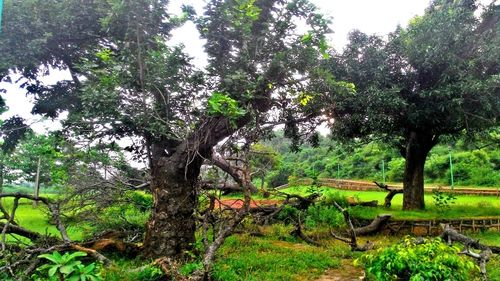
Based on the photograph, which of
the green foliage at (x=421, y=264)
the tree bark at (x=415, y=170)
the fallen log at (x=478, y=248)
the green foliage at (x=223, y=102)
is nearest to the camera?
the green foliage at (x=421, y=264)

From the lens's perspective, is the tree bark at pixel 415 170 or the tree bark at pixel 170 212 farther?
the tree bark at pixel 415 170

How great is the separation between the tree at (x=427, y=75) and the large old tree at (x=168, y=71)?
7.86 feet

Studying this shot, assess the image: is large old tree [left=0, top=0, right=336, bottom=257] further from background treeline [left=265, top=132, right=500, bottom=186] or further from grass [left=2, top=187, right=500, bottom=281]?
background treeline [left=265, top=132, right=500, bottom=186]

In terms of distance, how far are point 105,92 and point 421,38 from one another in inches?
358

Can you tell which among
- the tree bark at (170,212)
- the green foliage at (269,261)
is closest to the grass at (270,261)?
the green foliage at (269,261)

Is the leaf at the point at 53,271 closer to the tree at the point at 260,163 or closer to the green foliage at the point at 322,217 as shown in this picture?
the tree at the point at 260,163

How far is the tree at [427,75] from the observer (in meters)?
10.2

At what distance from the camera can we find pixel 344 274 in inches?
265

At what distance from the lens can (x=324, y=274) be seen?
6727mm

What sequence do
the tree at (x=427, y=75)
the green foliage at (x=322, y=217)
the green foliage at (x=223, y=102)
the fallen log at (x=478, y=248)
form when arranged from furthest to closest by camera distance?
the green foliage at (x=322, y=217), the tree at (x=427, y=75), the green foliage at (x=223, y=102), the fallen log at (x=478, y=248)

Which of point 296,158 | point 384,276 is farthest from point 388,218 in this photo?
point 296,158

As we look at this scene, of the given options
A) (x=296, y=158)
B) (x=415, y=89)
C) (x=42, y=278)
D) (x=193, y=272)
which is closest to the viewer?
(x=42, y=278)

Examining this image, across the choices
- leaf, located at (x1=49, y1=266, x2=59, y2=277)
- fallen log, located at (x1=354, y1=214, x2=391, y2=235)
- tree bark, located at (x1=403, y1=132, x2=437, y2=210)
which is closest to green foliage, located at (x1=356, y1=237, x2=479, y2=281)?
leaf, located at (x1=49, y1=266, x2=59, y2=277)

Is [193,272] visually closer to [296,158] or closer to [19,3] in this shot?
[19,3]
